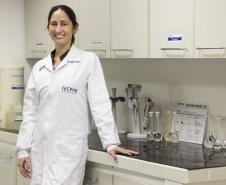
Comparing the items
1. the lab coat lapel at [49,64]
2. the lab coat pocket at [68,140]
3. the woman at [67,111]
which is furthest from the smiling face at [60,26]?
the lab coat pocket at [68,140]

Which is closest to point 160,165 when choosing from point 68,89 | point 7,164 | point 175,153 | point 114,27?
point 175,153

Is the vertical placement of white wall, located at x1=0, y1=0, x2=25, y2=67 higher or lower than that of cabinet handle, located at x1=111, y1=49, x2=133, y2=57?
higher

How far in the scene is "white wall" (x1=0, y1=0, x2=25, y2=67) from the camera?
400 cm

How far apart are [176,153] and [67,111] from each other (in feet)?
2.06

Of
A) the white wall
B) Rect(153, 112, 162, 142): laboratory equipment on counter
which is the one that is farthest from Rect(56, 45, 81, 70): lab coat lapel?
the white wall

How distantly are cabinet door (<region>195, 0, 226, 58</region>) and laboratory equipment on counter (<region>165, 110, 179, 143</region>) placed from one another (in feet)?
2.11

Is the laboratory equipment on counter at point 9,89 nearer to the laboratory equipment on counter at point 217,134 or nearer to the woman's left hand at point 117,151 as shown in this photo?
the woman's left hand at point 117,151

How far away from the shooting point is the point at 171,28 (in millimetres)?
2766

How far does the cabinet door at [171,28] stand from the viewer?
8.79 feet

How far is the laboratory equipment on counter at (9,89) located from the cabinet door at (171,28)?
4.68 feet

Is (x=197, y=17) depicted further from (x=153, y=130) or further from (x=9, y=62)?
(x=9, y=62)

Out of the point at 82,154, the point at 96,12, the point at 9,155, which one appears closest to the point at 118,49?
the point at 96,12

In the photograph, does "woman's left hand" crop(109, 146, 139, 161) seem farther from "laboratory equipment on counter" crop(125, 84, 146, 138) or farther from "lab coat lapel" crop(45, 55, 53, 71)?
"laboratory equipment on counter" crop(125, 84, 146, 138)

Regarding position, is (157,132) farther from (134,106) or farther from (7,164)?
(7,164)
